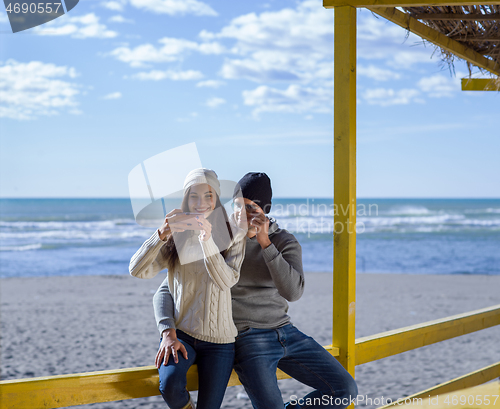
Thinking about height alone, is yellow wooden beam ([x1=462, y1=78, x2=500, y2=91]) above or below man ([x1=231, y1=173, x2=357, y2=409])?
above

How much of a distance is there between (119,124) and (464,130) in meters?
20.9

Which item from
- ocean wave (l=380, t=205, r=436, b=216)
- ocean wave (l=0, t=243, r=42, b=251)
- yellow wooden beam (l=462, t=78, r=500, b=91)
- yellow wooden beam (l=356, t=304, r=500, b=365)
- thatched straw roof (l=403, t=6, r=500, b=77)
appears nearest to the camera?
yellow wooden beam (l=356, t=304, r=500, b=365)

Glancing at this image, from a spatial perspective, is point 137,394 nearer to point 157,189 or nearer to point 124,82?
point 157,189

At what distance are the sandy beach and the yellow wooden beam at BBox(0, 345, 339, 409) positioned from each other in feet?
7.50

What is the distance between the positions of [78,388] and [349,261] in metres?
1.10

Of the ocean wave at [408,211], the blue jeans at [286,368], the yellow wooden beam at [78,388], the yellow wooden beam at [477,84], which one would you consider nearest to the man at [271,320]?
the blue jeans at [286,368]

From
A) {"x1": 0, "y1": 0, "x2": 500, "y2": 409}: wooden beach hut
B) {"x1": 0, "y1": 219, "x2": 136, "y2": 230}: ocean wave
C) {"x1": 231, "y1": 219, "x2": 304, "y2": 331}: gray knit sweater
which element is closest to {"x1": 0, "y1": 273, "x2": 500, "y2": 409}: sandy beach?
{"x1": 0, "y1": 0, "x2": 500, "y2": 409}: wooden beach hut

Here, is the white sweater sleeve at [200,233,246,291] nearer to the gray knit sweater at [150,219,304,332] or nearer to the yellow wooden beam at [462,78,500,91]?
the gray knit sweater at [150,219,304,332]

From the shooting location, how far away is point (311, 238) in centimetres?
1822

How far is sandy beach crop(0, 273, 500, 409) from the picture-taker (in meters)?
4.24

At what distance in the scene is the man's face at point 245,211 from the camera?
1.69 meters

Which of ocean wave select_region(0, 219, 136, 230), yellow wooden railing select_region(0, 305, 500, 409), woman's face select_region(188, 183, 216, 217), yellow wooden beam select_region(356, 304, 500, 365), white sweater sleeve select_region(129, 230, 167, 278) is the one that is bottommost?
ocean wave select_region(0, 219, 136, 230)

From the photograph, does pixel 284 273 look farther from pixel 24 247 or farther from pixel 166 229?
pixel 24 247

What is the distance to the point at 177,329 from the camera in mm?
1604
